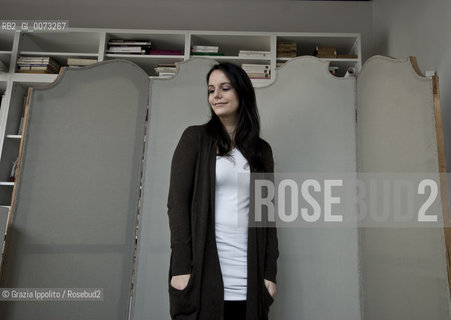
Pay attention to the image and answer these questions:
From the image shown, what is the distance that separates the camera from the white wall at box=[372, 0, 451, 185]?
199cm

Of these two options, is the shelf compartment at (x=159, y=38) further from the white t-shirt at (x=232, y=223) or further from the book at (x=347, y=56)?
the white t-shirt at (x=232, y=223)

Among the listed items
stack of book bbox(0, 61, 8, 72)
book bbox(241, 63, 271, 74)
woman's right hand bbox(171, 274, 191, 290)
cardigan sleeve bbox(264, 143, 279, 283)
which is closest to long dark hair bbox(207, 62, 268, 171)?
cardigan sleeve bbox(264, 143, 279, 283)

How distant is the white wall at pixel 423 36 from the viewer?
1987 millimetres

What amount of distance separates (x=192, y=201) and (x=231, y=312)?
388 millimetres

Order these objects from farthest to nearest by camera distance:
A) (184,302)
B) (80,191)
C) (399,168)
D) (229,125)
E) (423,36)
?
(423,36) → (80,191) → (399,168) → (229,125) → (184,302)

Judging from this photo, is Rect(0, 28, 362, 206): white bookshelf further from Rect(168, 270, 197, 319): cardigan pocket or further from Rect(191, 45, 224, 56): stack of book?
Rect(168, 270, 197, 319): cardigan pocket

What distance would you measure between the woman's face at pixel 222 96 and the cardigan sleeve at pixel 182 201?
0.47ft

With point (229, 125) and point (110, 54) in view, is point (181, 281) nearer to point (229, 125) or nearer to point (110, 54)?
point (229, 125)

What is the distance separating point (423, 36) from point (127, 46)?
7.85 ft

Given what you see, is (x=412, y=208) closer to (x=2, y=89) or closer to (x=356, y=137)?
(x=356, y=137)

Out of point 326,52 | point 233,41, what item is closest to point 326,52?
point 326,52

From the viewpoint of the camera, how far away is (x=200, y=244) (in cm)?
115

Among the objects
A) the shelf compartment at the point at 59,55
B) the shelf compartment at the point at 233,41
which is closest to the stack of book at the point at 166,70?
the shelf compartment at the point at 233,41

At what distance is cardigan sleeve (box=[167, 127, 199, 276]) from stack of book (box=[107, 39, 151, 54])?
220 cm
